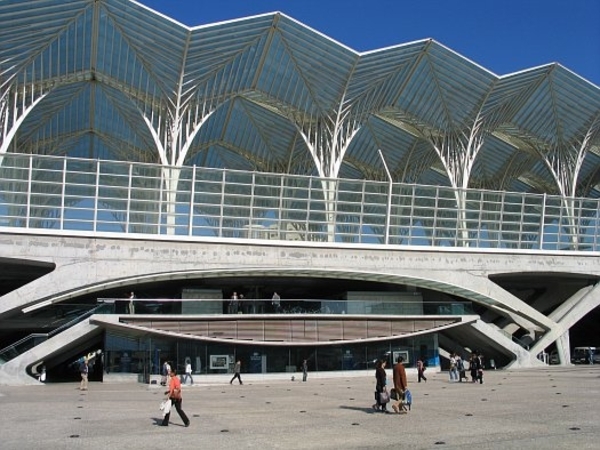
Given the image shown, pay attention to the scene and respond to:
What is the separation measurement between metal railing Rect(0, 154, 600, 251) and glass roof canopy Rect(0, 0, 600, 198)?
7718 millimetres

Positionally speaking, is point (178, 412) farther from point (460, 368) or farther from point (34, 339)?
point (34, 339)

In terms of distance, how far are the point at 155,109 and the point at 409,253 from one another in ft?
75.3

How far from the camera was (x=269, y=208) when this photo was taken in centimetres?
4891

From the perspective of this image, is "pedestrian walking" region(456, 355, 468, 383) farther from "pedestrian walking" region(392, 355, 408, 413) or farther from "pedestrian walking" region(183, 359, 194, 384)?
"pedestrian walking" region(392, 355, 408, 413)

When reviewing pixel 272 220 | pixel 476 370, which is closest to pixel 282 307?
pixel 272 220

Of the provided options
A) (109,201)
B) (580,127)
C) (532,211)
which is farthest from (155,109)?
(580,127)

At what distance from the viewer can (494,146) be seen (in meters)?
77.1

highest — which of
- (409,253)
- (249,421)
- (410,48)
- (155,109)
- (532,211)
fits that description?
(410,48)

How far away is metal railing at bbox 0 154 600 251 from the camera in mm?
44500

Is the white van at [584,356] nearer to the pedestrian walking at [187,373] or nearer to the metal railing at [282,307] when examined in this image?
the metal railing at [282,307]

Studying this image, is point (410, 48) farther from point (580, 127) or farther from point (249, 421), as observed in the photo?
point (249, 421)

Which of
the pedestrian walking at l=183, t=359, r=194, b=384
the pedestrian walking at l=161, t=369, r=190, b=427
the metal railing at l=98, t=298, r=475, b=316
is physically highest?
the metal railing at l=98, t=298, r=475, b=316

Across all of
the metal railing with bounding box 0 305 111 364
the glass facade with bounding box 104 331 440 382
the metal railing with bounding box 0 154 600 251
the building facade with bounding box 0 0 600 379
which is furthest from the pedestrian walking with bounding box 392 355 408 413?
the metal railing with bounding box 0 154 600 251

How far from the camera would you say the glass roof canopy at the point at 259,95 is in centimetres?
4806
